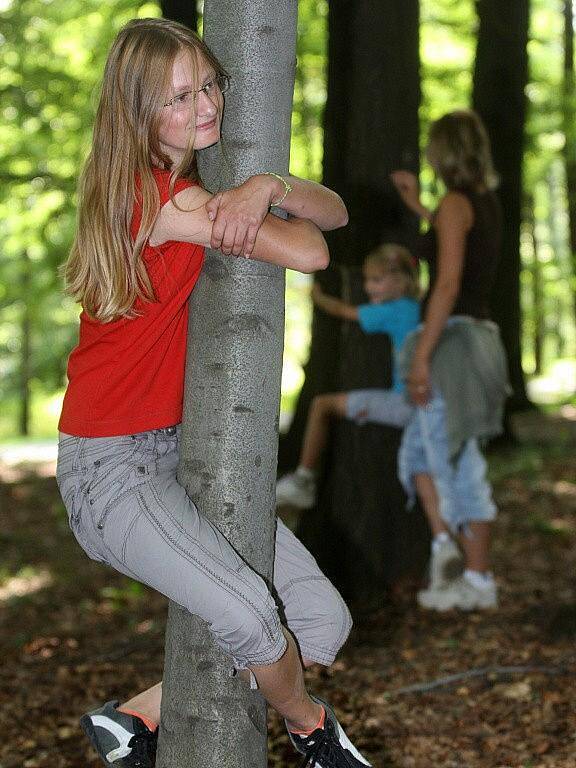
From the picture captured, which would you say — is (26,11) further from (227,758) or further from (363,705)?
(227,758)

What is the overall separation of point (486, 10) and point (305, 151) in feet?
17.8

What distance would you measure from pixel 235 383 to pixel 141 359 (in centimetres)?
28

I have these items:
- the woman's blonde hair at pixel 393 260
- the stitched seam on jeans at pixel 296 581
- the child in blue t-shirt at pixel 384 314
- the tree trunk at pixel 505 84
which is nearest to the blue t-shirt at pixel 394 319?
the child in blue t-shirt at pixel 384 314

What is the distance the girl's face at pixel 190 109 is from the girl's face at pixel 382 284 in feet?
9.69

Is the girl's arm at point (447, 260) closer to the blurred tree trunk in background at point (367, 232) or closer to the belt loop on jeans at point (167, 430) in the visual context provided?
the blurred tree trunk in background at point (367, 232)

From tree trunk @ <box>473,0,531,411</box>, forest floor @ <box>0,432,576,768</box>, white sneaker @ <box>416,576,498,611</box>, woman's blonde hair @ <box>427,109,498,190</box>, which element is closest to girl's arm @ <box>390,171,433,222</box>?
woman's blonde hair @ <box>427,109,498,190</box>

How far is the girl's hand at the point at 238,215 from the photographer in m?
2.52

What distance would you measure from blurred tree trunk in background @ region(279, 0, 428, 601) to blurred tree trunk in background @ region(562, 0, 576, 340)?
7.98 metres

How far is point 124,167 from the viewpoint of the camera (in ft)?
8.54

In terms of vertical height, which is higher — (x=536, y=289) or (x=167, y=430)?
(x=536, y=289)

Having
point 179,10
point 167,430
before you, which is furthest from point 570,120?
point 167,430

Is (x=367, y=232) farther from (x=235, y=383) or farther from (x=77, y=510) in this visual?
(x=77, y=510)

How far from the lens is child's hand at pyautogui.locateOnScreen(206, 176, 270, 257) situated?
252 centimetres

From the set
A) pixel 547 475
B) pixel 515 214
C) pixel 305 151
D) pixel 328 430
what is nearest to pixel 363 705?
pixel 328 430
